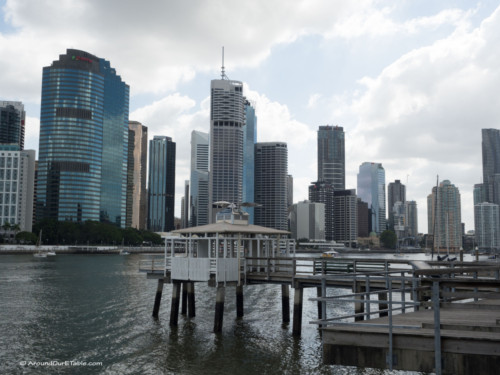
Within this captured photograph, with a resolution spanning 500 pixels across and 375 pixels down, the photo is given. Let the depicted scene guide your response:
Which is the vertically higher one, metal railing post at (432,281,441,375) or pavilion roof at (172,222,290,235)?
pavilion roof at (172,222,290,235)

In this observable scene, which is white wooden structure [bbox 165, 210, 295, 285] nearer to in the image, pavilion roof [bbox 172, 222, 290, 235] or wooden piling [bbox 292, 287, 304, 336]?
pavilion roof [bbox 172, 222, 290, 235]

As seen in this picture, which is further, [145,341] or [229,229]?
[229,229]

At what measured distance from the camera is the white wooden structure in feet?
99.2

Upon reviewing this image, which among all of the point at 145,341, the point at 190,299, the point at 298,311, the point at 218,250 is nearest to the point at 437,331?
the point at 298,311

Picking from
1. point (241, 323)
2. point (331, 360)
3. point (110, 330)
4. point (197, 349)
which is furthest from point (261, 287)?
point (331, 360)

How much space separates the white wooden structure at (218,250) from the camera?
99.2ft

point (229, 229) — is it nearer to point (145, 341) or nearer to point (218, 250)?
point (218, 250)

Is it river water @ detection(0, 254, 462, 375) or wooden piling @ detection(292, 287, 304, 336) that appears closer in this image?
river water @ detection(0, 254, 462, 375)

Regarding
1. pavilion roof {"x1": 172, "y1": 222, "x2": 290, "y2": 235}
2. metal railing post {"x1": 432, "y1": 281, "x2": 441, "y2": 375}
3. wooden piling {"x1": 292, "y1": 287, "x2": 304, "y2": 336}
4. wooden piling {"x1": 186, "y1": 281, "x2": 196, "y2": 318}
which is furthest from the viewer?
wooden piling {"x1": 186, "y1": 281, "x2": 196, "y2": 318}

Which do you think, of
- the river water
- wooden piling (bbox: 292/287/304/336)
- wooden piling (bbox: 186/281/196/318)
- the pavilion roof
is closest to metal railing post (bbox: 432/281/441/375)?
the river water

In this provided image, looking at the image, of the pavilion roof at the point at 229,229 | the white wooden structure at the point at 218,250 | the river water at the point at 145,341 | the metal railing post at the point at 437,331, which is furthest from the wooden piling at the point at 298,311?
the metal railing post at the point at 437,331

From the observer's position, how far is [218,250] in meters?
30.6

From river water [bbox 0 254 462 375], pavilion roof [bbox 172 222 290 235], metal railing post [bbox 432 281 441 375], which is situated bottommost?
river water [bbox 0 254 462 375]

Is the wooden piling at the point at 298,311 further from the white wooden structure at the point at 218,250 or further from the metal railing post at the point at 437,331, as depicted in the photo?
the metal railing post at the point at 437,331
